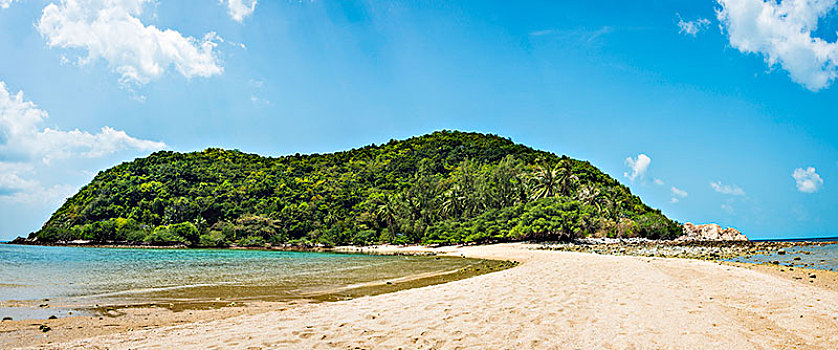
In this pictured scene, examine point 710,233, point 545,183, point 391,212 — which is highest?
point 545,183

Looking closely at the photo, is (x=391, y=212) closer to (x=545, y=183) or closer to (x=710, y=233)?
(x=545, y=183)

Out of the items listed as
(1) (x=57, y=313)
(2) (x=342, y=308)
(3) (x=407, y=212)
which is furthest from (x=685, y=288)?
(3) (x=407, y=212)

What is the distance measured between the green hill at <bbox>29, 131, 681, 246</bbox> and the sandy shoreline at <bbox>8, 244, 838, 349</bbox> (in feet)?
120

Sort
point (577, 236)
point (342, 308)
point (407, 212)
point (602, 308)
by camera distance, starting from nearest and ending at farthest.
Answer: point (602, 308)
point (342, 308)
point (577, 236)
point (407, 212)

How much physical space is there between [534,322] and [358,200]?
8315cm

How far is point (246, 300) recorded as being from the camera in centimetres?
1183

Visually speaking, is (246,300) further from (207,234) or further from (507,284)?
(207,234)

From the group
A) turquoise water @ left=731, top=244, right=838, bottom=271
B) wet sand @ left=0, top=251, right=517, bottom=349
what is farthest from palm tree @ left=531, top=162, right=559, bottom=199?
wet sand @ left=0, top=251, right=517, bottom=349

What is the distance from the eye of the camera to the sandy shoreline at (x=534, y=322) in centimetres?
611

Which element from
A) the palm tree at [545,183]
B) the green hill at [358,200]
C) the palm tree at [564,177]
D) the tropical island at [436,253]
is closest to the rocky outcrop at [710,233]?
the tropical island at [436,253]

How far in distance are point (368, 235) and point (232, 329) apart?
6480 centimetres

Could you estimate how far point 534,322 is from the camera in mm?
7180

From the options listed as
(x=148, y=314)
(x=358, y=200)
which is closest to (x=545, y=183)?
(x=358, y=200)

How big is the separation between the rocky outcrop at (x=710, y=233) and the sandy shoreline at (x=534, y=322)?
6876 centimetres
